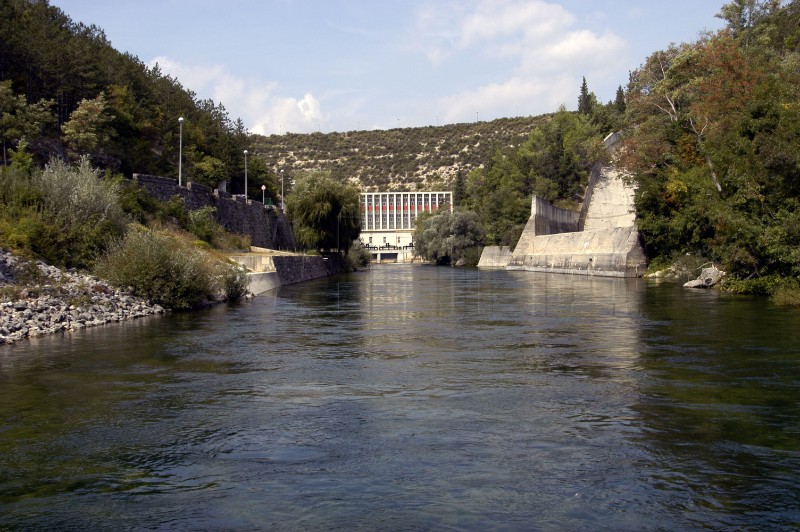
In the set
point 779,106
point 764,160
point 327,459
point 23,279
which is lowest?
point 327,459

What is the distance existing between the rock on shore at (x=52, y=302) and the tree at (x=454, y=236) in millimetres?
80116

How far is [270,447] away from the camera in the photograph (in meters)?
10.4

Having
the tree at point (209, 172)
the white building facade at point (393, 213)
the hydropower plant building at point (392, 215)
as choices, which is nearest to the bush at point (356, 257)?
the tree at point (209, 172)

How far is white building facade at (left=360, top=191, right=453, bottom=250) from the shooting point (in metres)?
193

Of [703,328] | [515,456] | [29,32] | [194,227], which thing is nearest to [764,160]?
[703,328]

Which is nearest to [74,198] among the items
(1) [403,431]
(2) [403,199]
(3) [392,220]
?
(1) [403,431]

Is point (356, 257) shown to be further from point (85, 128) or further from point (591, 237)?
point (85, 128)

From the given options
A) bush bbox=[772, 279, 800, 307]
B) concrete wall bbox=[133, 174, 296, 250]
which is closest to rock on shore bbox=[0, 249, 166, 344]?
bush bbox=[772, 279, 800, 307]

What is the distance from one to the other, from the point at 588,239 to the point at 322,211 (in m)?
23.7

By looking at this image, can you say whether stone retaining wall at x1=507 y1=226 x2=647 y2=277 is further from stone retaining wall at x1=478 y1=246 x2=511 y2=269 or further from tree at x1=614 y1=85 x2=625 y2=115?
tree at x1=614 y1=85 x2=625 y2=115

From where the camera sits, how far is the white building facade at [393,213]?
634 feet

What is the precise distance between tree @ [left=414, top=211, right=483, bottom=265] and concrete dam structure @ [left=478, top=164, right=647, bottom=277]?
15.3ft

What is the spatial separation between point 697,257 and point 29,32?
54.5m

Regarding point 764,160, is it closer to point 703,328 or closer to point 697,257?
point 703,328
